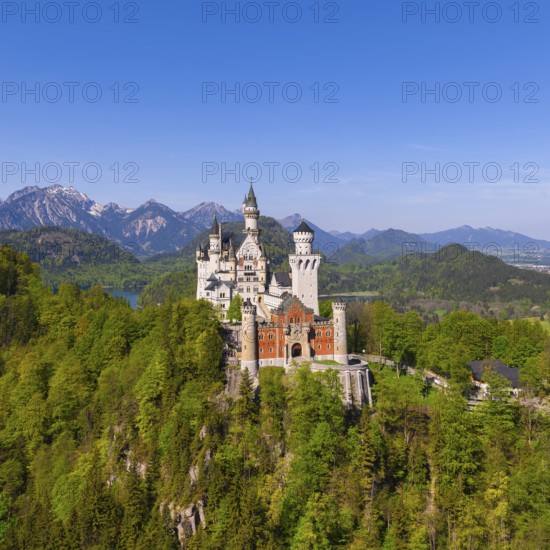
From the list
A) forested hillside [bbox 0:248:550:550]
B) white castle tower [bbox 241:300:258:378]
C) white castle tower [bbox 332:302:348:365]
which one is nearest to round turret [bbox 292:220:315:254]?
white castle tower [bbox 332:302:348:365]

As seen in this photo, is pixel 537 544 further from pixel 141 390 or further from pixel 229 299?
pixel 229 299

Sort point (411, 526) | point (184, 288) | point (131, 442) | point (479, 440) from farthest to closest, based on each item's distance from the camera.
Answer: point (184, 288), point (131, 442), point (479, 440), point (411, 526)

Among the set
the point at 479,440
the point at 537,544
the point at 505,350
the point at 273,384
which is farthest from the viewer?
the point at 505,350

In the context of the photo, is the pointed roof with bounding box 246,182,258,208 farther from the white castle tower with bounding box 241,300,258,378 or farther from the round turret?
the white castle tower with bounding box 241,300,258,378

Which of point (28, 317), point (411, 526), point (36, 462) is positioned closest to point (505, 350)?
point (411, 526)

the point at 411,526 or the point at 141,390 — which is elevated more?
the point at 141,390

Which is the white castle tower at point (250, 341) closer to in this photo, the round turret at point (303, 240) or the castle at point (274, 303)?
the castle at point (274, 303)

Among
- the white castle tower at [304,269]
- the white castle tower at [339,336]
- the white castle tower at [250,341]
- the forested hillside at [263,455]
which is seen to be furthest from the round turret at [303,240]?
the white castle tower at [250,341]

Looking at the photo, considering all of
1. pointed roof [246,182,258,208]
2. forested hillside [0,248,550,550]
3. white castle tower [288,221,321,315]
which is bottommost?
forested hillside [0,248,550,550]
